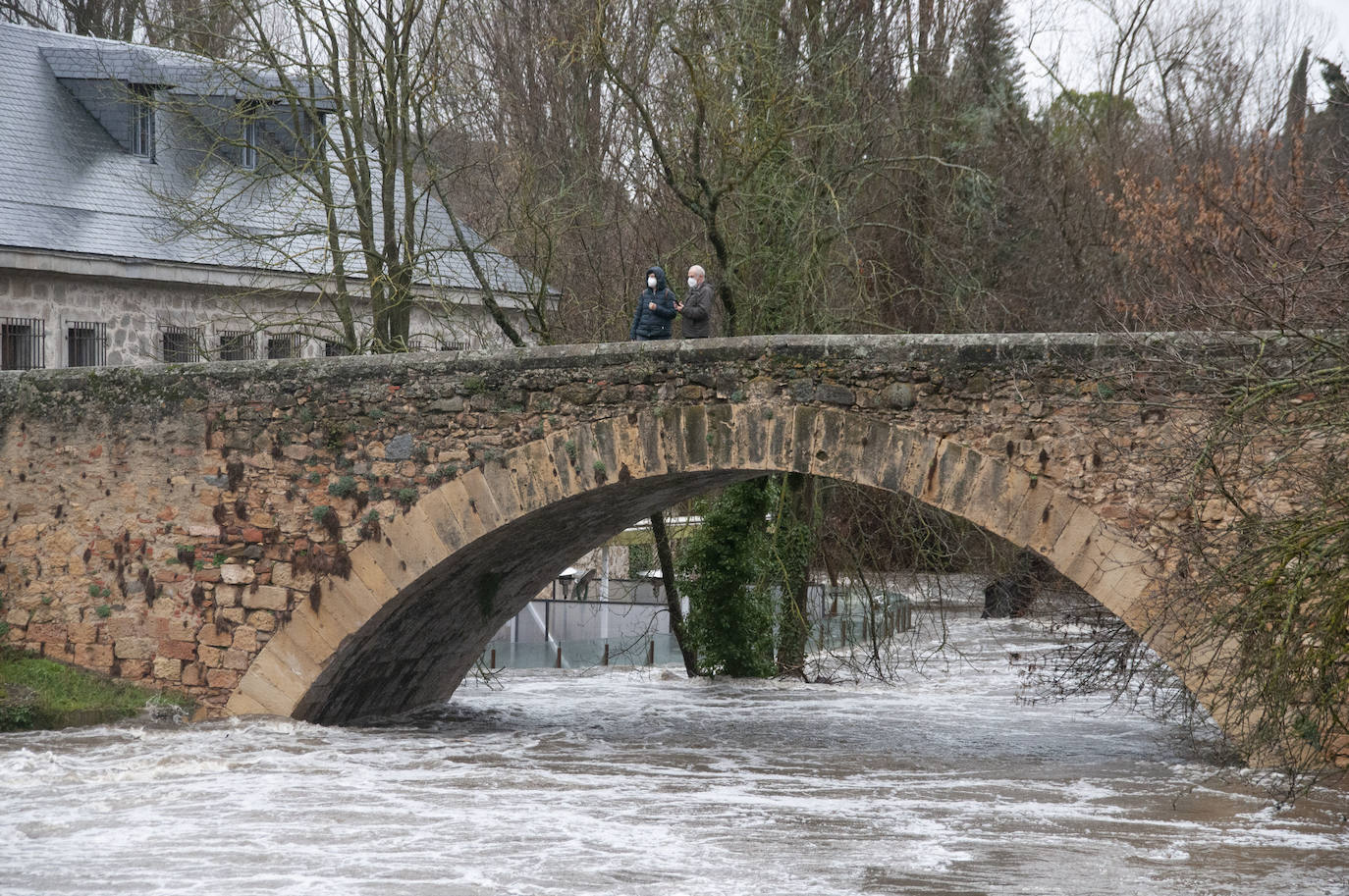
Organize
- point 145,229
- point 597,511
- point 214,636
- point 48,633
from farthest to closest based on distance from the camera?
point 145,229
point 597,511
point 48,633
point 214,636

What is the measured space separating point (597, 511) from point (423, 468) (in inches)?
62.8

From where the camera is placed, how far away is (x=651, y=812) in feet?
28.1

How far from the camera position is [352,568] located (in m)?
9.96

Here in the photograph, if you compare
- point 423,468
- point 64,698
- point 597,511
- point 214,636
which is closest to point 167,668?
point 214,636

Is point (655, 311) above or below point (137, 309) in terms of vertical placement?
below

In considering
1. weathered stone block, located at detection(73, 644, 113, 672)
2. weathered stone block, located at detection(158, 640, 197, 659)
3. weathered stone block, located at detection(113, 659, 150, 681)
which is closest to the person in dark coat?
weathered stone block, located at detection(158, 640, 197, 659)

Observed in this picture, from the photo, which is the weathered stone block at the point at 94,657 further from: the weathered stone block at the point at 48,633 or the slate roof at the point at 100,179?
the slate roof at the point at 100,179

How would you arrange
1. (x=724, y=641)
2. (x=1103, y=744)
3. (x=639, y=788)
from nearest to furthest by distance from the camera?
(x=639, y=788) < (x=1103, y=744) < (x=724, y=641)

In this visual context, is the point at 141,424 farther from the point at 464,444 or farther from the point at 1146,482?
the point at 1146,482

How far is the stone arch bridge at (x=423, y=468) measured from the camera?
28.3 ft

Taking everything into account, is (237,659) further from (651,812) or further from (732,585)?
(732,585)

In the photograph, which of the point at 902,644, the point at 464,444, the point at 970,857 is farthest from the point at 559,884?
the point at 902,644

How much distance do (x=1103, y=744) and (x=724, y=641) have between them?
4847mm

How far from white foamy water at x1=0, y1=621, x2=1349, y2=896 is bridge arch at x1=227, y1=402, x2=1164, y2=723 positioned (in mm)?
561
